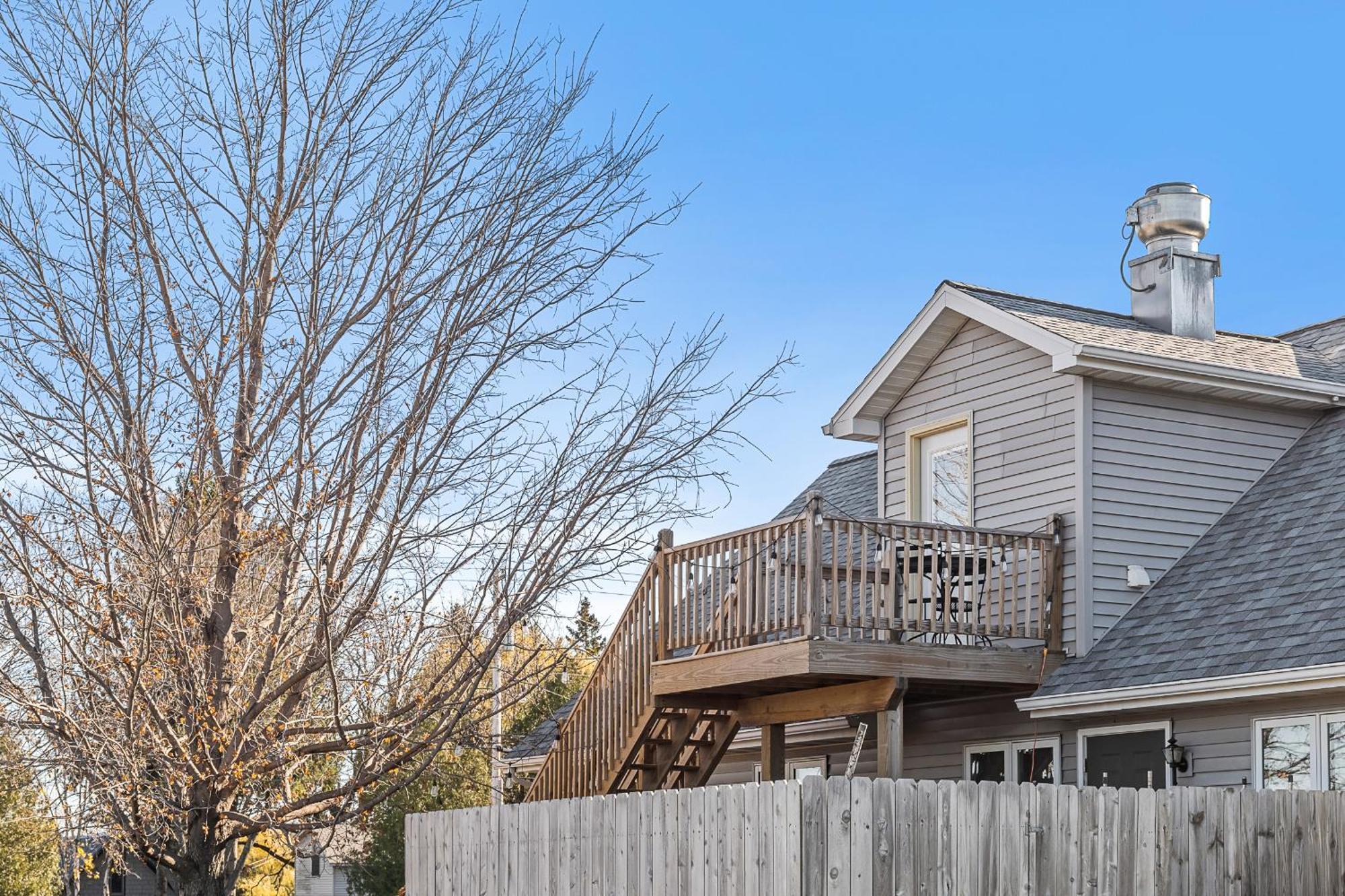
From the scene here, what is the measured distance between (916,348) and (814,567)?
3.68 metres

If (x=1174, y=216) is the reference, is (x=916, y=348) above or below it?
below

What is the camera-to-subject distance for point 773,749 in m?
14.9

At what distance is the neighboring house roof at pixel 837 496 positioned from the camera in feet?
60.3

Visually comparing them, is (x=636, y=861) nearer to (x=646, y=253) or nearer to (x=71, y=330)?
(x=646, y=253)

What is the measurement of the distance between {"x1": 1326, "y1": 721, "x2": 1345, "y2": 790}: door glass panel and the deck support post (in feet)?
12.1

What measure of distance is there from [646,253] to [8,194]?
11.8 feet

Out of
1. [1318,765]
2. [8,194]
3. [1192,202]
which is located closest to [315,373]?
[8,194]

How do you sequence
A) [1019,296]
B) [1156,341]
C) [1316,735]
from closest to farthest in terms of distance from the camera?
[1316,735] → [1156,341] → [1019,296]

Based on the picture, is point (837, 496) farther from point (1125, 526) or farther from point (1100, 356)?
point (1100, 356)

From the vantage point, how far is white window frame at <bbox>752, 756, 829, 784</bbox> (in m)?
16.3

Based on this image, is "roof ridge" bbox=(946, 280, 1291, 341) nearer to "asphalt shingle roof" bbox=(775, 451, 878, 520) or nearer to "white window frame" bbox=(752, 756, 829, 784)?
"asphalt shingle roof" bbox=(775, 451, 878, 520)

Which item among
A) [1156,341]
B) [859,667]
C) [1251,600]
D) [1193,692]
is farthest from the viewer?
[1156,341]

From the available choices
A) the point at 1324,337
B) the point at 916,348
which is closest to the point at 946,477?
the point at 916,348

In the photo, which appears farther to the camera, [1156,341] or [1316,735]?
[1156,341]
